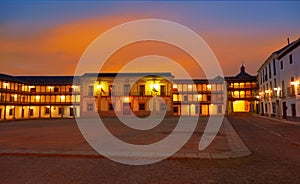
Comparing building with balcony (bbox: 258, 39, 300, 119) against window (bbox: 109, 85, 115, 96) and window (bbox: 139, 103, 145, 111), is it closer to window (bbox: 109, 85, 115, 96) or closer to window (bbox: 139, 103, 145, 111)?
window (bbox: 139, 103, 145, 111)

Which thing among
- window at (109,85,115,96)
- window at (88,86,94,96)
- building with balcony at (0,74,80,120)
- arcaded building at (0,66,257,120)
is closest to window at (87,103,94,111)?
arcaded building at (0,66,257,120)

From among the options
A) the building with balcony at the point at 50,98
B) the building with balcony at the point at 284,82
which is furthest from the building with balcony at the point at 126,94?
the building with balcony at the point at 284,82

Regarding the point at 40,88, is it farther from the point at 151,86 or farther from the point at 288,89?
the point at 288,89

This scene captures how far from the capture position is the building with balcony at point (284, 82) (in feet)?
83.4

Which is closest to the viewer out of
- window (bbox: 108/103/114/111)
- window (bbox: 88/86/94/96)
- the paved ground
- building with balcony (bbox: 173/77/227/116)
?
the paved ground

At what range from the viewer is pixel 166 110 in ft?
149

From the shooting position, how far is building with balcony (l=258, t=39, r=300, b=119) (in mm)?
25422

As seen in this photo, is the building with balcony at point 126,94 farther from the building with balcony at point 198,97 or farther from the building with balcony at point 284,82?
the building with balcony at point 284,82

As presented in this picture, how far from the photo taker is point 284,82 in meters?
30.0

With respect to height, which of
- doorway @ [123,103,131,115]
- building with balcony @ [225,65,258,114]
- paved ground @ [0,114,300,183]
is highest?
building with balcony @ [225,65,258,114]

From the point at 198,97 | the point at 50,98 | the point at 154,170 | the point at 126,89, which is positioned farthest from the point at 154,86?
the point at 154,170

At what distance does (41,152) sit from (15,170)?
1.83 m

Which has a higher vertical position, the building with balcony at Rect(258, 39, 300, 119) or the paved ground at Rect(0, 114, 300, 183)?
the building with balcony at Rect(258, 39, 300, 119)

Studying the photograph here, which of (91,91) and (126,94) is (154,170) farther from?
(91,91)
